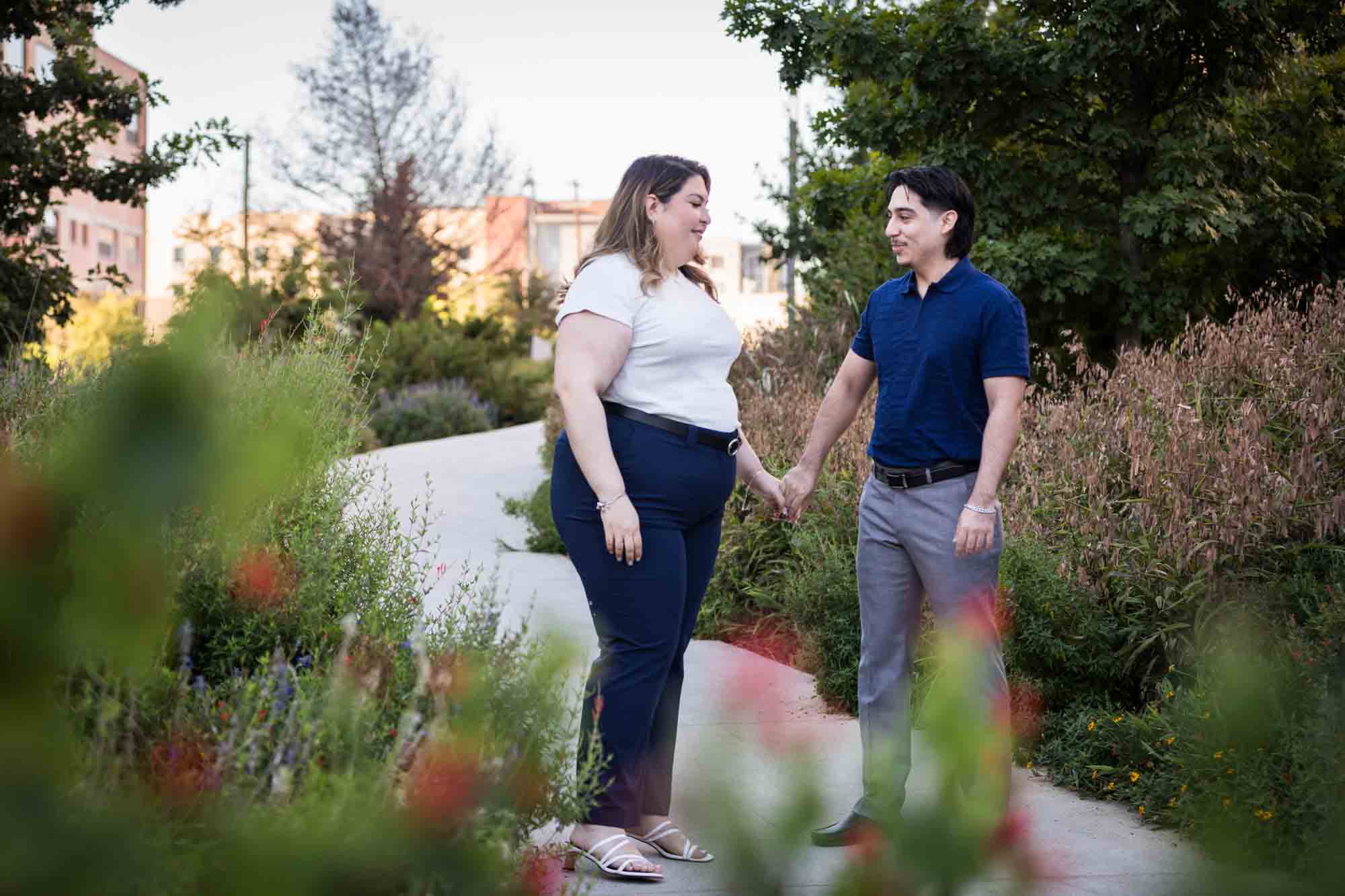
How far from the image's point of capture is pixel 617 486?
3146 millimetres

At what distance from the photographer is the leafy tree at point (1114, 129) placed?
8.62m

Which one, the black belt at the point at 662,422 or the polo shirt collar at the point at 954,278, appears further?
the polo shirt collar at the point at 954,278

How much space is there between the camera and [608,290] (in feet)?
10.6

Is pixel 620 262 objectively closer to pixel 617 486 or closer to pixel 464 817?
pixel 617 486

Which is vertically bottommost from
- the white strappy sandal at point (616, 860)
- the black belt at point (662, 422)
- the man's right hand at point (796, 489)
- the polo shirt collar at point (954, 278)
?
the white strappy sandal at point (616, 860)

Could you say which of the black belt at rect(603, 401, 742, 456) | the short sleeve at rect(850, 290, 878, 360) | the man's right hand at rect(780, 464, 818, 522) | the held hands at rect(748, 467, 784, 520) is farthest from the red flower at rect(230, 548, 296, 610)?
the short sleeve at rect(850, 290, 878, 360)

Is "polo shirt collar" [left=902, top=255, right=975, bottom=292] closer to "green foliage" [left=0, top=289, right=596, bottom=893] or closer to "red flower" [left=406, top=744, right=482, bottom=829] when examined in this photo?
"green foliage" [left=0, top=289, right=596, bottom=893]

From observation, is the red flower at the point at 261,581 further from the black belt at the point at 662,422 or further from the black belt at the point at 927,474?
the black belt at the point at 927,474

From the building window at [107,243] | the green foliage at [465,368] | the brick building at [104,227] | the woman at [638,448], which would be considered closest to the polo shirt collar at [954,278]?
the woman at [638,448]

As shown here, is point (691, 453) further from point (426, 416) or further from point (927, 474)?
point (426, 416)

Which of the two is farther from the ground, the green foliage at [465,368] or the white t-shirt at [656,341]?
the white t-shirt at [656,341]

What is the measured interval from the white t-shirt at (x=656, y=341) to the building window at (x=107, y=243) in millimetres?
58885

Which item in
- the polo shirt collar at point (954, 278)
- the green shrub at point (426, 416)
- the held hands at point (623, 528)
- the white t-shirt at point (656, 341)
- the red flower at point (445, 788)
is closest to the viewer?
the red flower at point (445, 788)

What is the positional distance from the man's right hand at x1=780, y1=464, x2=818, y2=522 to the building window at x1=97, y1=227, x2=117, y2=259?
193ft
